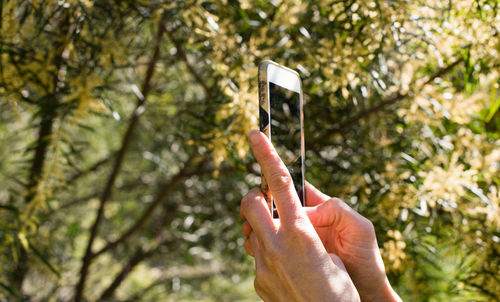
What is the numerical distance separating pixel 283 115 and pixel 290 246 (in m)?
0.35

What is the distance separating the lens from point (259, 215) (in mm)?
667

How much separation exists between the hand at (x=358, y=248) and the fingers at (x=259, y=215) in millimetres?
157

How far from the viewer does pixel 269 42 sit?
1.08m

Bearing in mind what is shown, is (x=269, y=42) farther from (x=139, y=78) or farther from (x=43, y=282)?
(x=43, y=282)

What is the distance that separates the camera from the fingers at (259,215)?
66 centimetres

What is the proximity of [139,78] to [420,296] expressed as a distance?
4.23 ft

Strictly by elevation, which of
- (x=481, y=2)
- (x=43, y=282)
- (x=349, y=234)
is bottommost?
(x=43, y=282)

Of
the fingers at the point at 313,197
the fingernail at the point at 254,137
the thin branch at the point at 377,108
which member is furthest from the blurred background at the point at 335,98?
A: the fingernail at the point at 254,137

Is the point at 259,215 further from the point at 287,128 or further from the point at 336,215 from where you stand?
the point at 287,128

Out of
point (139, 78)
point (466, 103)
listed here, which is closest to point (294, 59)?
point (466, 103)

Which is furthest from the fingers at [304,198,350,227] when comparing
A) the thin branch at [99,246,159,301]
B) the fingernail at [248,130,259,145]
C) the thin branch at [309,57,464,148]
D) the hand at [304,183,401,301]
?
the thin branch at [99,246,159,301]

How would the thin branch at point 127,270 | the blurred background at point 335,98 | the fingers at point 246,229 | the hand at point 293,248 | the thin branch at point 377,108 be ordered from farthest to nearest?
the thin branch at point 127,270 < the thin branch at point 377,108 < the blurred background at point 335,98 < the fingers at point 246,229 < the hand at point 293,248

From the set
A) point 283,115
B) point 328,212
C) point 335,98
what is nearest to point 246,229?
point 328,212

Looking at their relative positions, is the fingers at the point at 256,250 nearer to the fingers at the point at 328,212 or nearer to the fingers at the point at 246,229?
the fingers at the point at 246,229
